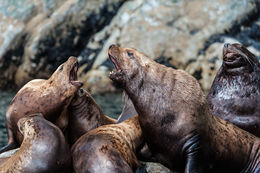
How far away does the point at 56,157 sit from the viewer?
4488 mm

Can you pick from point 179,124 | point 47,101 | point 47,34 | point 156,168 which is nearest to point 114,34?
point 47,34

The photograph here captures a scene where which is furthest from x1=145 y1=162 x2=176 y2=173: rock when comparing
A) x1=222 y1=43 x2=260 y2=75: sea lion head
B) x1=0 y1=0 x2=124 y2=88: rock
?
x1=0 y1=0 x2=124 y2=88: rock

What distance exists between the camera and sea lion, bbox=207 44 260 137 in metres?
6.10

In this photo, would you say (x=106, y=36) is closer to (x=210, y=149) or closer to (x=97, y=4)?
(x=97, y=4)

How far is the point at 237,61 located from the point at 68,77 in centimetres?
231

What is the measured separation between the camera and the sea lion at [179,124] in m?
4.90

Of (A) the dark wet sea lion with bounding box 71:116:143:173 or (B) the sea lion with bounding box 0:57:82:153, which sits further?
(B) the sea lion with bounding box 0:57:82:153

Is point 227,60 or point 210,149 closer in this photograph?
point 210,149

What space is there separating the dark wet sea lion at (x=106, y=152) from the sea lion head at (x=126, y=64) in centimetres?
59

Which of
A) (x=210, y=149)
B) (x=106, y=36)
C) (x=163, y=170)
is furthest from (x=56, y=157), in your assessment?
(x=106, y=36)

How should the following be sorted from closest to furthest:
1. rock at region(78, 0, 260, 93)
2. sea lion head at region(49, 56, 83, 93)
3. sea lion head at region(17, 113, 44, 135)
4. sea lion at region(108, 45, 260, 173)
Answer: sea lion head at region(17, 113, 44, 135), sea lion at region(108, 45, 260, 173), sea lion head at region(49, 56, 83, 93), rock at region(78, 0, 260, 93)

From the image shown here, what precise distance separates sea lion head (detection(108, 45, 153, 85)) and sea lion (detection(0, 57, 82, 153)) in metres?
0.85

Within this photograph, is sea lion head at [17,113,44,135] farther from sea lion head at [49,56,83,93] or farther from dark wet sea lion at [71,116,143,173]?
sea lion head at [49,56,83,93]

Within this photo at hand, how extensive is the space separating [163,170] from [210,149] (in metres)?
0.57
